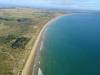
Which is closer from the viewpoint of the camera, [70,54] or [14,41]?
[70,54]

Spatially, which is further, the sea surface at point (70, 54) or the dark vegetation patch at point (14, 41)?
the dark vegetation patch at point (14, 41)

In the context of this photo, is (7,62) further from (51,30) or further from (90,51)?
(51,30)

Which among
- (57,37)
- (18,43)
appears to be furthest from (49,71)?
(57,37)

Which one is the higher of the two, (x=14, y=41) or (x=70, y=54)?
(x=14, y=41)

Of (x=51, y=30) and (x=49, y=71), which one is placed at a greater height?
(x=51, y=30)

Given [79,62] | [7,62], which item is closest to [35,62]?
[7,62]

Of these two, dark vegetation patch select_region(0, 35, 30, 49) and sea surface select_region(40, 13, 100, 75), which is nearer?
sea surface select_region(40, 13, 100, 75)

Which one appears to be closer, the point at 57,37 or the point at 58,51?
the point at 58,51

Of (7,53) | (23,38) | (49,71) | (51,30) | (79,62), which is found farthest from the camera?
→ (51,30)

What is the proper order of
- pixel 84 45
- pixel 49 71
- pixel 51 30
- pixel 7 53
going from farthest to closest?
pixel 51 30 < pixel 84 45 < pixel 7 53 < pixel 49 71
